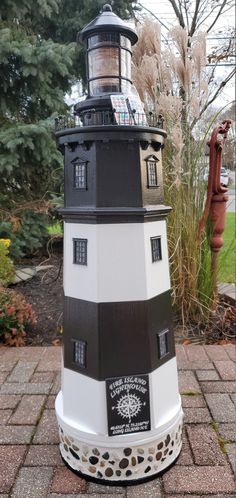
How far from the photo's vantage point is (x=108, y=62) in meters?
1.54

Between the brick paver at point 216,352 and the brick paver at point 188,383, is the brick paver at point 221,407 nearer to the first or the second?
the brick paver at point 188,383

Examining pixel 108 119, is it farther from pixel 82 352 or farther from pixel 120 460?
pixel 120 460

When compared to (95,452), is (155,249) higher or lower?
higher

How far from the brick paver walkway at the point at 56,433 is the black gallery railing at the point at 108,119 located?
1507 millimetres

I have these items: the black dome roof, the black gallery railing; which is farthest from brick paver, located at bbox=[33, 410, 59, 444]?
the black dome roof

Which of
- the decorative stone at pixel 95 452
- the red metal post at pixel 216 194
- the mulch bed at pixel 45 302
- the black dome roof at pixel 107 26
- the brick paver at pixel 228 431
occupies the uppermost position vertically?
the black dome roof at pixel 107 26

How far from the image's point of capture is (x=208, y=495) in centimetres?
156

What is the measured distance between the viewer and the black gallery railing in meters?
1.47

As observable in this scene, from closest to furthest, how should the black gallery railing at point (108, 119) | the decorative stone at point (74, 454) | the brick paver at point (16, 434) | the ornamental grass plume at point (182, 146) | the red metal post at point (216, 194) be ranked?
the black gallery railing at point (108, 119), the decorative stone at point (74, 454), the brick paver at point (16, 434), the ornamental grass plume at point (182, 146), the red metal post at point (216, 194)

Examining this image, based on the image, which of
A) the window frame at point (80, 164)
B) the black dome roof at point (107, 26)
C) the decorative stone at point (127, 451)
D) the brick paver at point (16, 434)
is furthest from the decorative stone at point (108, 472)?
the black dome roof at point (107, 26)

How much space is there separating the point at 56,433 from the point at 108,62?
5.86ft

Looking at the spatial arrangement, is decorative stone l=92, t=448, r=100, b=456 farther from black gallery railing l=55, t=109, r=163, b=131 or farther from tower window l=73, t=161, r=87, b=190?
black gallery railing l=55, t=109, r=163, b=131

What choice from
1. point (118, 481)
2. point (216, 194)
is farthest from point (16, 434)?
→ point (216, 194)

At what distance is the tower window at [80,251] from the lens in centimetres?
155
